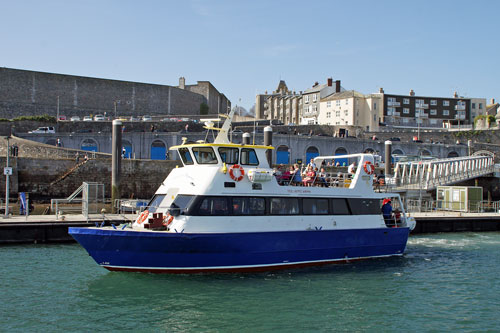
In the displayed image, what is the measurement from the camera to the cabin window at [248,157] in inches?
608

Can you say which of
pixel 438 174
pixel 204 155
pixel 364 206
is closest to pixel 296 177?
pixel 364 206

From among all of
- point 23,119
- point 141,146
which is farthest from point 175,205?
→ point 23,119

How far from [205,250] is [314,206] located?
13.4ft

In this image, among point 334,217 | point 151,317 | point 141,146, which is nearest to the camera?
point 151,317

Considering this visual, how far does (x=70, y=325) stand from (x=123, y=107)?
2673 inches

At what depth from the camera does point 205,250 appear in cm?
1364

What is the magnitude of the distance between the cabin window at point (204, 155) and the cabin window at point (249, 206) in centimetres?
150

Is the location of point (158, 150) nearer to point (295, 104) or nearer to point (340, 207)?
point (340, 207)

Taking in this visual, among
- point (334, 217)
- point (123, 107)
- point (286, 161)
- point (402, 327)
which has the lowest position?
point (402, 327)

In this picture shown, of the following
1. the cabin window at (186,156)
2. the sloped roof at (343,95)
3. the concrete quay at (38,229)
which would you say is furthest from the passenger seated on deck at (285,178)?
the sloped roof at (343,95)

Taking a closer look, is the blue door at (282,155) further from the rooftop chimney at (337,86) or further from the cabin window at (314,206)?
the rooftop chimney at (337,86)

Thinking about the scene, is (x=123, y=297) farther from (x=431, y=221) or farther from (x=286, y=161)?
(x=286, y=161)

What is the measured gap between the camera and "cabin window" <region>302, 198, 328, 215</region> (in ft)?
51.4

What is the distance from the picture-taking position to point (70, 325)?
1029 centimetres
